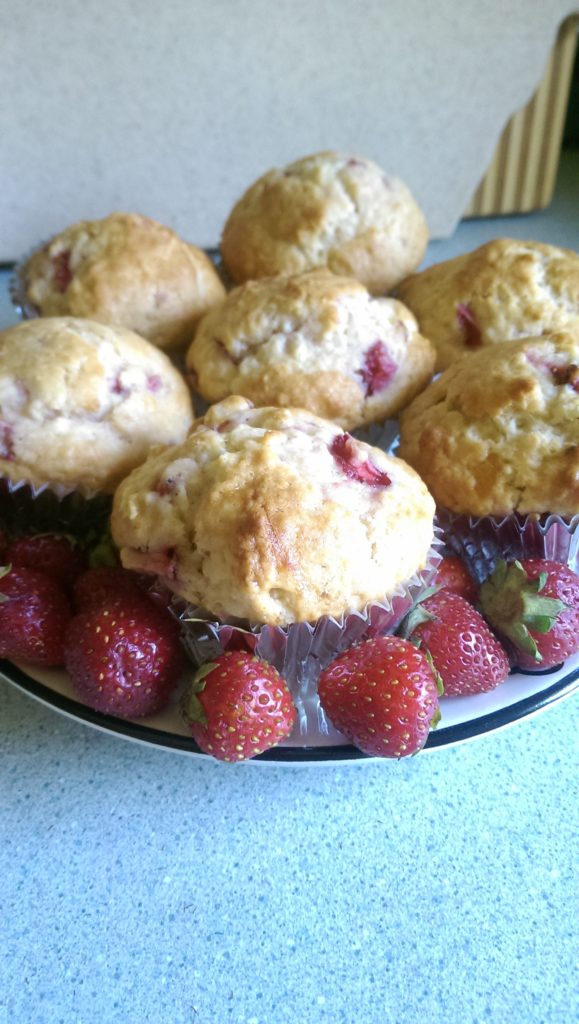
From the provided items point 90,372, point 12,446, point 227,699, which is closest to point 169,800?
point 227,699

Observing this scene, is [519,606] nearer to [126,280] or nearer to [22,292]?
[126,280]

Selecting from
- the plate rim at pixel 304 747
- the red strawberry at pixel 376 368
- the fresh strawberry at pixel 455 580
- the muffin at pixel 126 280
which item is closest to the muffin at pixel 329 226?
the muffin at pixel 126 280

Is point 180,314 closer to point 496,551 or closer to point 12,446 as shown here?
point 12,446

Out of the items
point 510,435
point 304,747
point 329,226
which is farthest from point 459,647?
point 329,226

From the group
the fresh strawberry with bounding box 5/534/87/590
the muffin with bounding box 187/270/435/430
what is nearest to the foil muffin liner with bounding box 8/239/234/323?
the muffin with bounding box 187/270/435/430

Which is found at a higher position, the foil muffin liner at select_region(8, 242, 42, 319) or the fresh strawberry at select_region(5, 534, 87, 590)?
the foil muffin liner at select_region(8, 242, 42, 319)

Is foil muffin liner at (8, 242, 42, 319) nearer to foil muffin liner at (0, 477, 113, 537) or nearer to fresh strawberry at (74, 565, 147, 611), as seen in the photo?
foil muffin liner at (0, 477, 113, 537)

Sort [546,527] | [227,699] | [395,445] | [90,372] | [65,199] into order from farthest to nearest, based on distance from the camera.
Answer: [65,199]
[395,445]
[90,372]
[546,527]
[227,699]
